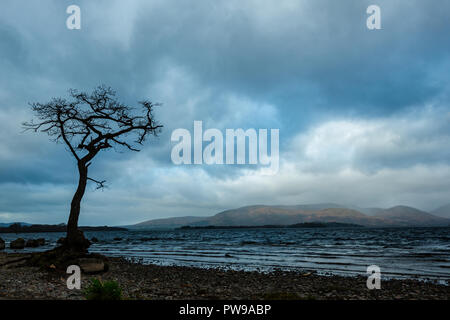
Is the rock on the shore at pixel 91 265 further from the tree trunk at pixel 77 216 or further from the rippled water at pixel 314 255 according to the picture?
the rippled water at pixel 314 255

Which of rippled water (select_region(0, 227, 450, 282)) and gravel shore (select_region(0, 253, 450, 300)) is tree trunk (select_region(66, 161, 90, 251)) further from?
rippled water (select_region(0, 227, 450, 282))

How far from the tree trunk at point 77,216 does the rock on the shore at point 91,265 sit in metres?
3.86

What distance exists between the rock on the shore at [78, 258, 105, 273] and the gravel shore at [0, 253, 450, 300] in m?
0.47

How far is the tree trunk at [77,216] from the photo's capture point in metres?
19.1

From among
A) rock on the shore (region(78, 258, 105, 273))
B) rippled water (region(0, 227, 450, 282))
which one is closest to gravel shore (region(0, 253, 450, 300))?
rock on the shore (region(78, 258, 105, 273))

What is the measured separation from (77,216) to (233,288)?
530 inches

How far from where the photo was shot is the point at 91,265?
15.7 metres

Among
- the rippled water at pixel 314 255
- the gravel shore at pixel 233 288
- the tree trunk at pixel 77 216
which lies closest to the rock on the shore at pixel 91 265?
the gravel shore at pixel 233 288

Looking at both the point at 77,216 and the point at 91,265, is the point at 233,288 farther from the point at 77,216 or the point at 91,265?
the point at 77,216

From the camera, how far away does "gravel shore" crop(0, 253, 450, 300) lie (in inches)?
405

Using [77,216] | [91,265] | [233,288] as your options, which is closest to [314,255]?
[233,288]
